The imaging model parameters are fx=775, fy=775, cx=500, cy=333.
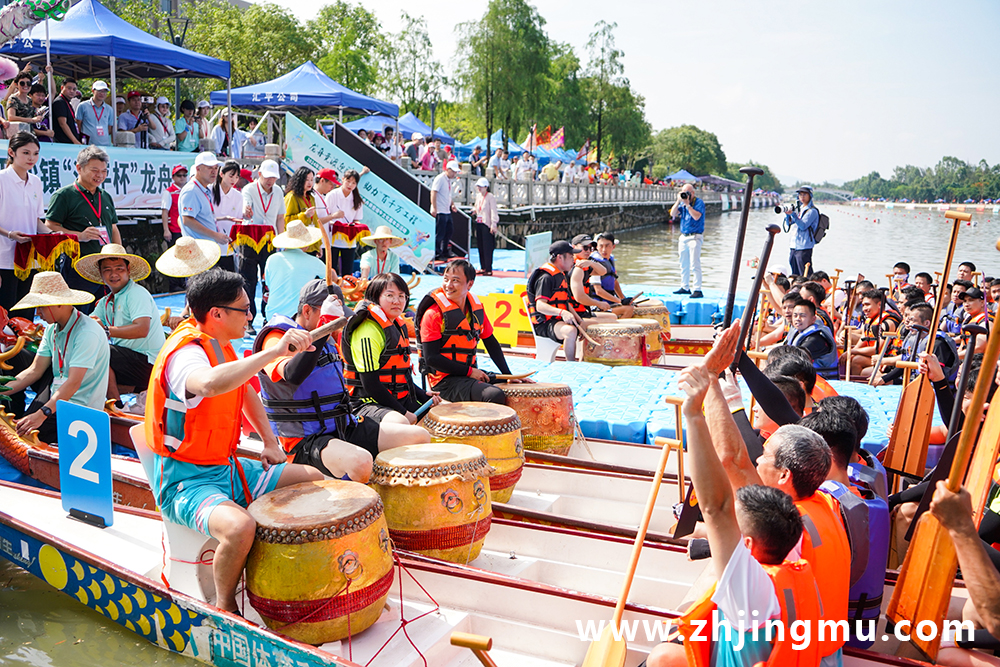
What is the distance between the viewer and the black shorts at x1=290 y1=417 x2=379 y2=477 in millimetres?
3947

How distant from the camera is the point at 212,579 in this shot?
3.44 metres

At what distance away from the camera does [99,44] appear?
10.9 meters

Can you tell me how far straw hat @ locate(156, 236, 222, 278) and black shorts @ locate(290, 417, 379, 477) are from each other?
1260mm

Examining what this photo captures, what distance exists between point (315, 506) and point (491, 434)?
1.50m

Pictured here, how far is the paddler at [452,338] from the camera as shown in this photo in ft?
17.2

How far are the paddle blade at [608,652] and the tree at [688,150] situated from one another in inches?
3780

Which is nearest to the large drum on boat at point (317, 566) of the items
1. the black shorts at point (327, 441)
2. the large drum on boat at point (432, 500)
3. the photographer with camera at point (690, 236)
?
the large drum on boat at point (432, 500)

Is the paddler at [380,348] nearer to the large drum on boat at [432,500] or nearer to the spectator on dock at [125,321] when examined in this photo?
the large drum on boat at [432,500]

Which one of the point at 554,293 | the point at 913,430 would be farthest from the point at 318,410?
the point at 554,293

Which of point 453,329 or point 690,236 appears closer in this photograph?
point 453,329

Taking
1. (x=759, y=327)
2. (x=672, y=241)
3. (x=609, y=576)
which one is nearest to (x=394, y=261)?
(x=759, y=327)

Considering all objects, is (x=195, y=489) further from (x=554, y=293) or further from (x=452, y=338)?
(x=554, y=293)

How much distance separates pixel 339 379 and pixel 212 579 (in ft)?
3.86

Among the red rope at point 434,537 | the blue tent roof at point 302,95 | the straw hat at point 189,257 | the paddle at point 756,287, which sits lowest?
the red rope at point 434,537
